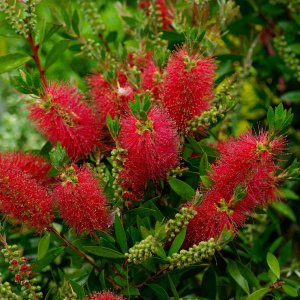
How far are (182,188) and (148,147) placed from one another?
0.37 feet

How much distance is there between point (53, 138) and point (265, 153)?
37 cm

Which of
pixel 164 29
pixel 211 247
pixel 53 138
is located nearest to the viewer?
pixel 211 247

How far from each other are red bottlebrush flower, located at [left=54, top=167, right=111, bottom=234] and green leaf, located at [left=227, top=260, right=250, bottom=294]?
269 millimetres

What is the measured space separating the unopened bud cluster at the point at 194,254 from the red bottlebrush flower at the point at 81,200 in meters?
0.14

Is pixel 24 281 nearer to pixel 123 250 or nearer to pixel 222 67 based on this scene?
pixel 123 250

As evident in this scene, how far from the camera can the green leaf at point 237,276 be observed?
1094mm

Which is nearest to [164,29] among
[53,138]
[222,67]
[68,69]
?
[222,67]

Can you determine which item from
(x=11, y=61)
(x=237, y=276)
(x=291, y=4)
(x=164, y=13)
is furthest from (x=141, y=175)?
(x=291, y=4)

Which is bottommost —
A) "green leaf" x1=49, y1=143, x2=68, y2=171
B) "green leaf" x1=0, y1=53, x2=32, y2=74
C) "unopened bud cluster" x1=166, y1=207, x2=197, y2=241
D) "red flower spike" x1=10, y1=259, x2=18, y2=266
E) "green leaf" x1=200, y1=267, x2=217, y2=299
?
"green leaf" x1=200, y1=267, x2=217, y2=299

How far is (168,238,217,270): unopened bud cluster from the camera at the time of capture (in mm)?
901

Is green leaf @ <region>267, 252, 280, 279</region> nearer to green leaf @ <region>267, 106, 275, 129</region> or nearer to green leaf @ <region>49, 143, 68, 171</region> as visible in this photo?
green leaf @ <region>267, 106, 275, 129</region>

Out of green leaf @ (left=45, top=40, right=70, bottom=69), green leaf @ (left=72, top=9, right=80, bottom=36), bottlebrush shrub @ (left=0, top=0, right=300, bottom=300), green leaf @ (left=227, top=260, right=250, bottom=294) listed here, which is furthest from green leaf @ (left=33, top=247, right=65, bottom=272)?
green leaf @ (left=72, top=9, right=80, bottom=36)

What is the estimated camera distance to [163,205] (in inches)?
43.9

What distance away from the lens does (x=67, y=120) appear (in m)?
1.03
